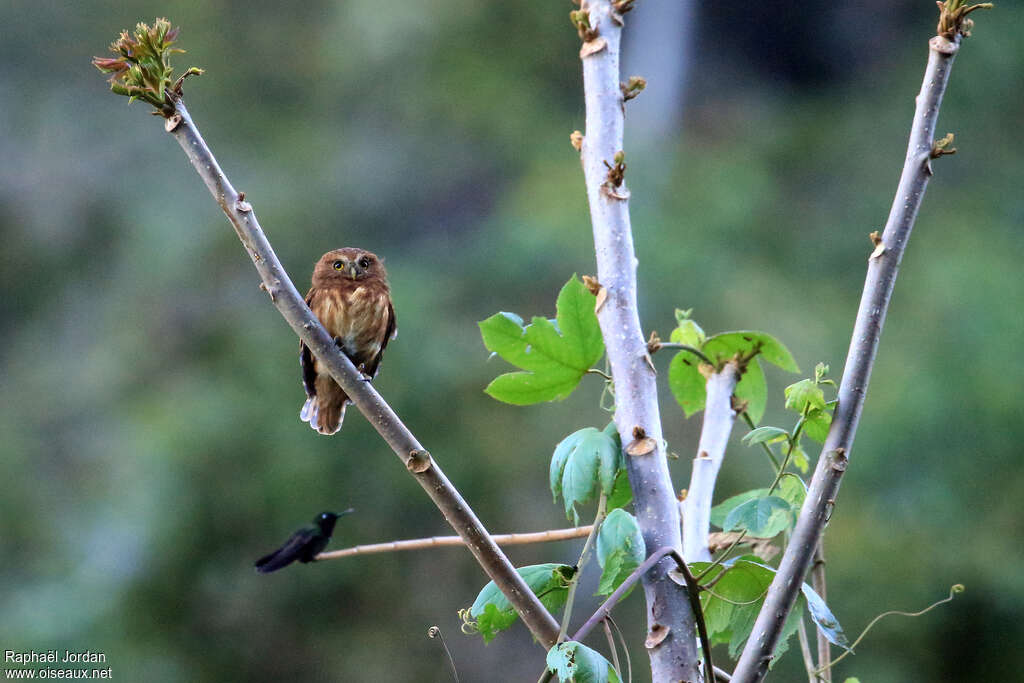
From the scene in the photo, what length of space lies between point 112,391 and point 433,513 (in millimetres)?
2339

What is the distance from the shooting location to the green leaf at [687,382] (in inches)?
59.2

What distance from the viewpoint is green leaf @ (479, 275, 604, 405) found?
126cm

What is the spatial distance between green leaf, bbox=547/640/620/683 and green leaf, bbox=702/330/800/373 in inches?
20.7

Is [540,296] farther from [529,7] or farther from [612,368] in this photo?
[612,368]

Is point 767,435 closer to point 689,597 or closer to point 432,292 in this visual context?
point 689,597

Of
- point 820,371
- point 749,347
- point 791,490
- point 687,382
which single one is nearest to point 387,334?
point 687,382

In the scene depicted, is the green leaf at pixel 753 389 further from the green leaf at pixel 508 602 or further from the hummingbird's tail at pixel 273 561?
the hummingbird's tail at pixel 273 561

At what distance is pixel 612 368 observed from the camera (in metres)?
1.23

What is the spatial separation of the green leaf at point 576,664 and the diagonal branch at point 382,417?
0.06 metres

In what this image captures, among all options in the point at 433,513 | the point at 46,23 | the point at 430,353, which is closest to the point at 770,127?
the point at 430,353

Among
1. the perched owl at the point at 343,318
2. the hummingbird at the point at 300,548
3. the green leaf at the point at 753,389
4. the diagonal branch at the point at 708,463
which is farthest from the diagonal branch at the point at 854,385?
the perched owl at the point at 343,318

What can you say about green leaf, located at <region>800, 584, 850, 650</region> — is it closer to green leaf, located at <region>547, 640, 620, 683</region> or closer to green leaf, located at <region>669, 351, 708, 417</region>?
green leaf, located at <region>547, 640, 620, 683</region>

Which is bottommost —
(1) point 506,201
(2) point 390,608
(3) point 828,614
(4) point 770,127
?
(2) point 390,608

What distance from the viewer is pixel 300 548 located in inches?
71.8
